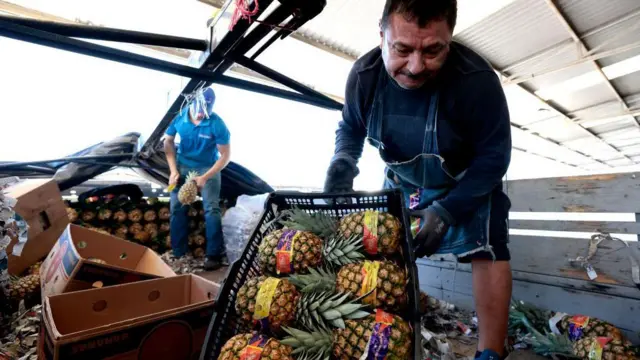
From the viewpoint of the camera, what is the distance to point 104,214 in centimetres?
472

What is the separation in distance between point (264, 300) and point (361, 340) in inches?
15.2

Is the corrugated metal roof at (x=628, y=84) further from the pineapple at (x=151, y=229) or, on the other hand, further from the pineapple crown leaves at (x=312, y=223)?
the pineapple at (x=151, y=229)

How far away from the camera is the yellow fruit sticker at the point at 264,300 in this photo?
118 cm

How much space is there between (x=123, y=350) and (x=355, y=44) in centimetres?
642

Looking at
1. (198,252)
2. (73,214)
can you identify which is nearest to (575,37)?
(198,252)

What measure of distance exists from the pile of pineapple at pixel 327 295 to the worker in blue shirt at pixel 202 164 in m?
2.96

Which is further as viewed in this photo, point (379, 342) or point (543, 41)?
point (543, 41)

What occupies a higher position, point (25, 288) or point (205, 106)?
point (205, 106)

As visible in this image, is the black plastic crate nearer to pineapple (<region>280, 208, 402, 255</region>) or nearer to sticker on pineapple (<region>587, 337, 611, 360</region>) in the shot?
pineapple (<region>280, 208, 402, 255</region>)

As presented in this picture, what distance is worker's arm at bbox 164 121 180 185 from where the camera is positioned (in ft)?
14.2

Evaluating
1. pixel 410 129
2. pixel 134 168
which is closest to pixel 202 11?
pixel 134 168

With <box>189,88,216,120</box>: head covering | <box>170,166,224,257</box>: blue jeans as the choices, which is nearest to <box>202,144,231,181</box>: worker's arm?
<box>170,166,224,257</box>: blue jeans

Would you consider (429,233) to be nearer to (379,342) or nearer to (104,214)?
(379,342)

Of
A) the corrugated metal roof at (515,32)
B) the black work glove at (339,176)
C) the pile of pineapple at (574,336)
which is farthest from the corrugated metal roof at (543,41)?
the pile of pineapple at (574,336)
